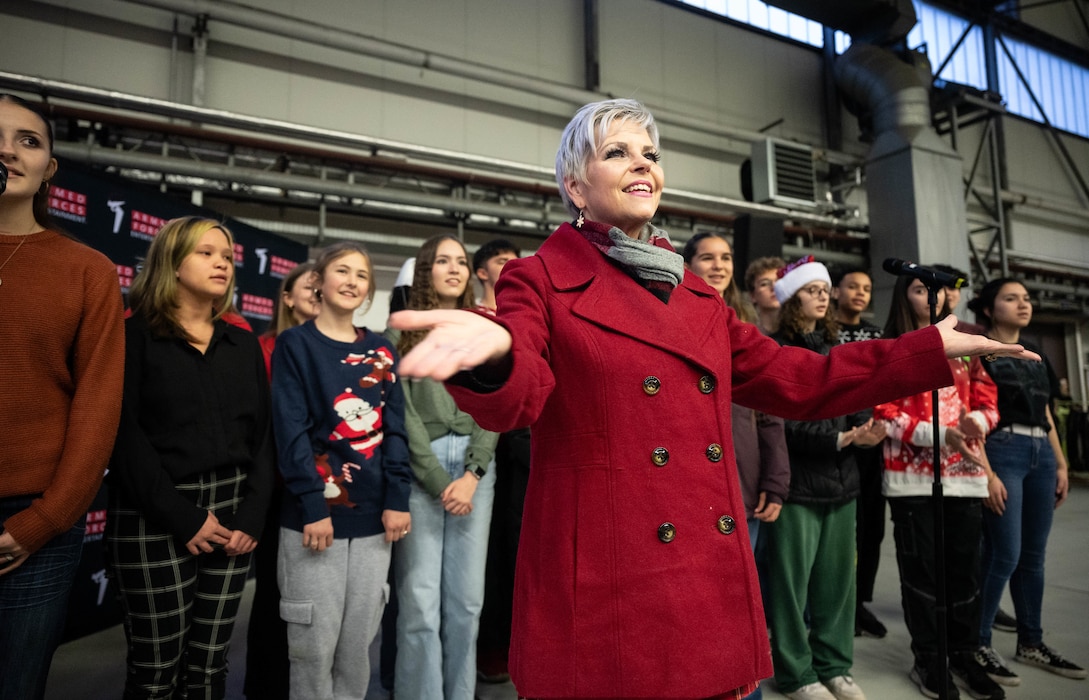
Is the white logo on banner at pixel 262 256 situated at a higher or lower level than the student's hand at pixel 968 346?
higher

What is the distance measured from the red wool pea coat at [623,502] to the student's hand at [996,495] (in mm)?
2225

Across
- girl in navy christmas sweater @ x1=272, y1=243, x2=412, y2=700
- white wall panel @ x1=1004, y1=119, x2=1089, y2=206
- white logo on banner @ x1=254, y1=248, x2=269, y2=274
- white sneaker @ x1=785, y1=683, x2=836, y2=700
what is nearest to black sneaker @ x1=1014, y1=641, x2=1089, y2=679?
white sneaker @ x1=785, y1=683, x2=836, y2=700

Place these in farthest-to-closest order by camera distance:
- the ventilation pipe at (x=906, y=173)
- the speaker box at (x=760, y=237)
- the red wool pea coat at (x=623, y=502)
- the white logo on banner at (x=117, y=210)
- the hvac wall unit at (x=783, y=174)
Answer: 1. the ventilation pipe at (x=906, y=173)
2. the hvac wall unit at (x=783, y=174)
3. the speaker box at (x=760, y=237)
4. the white logo on banner at (x=117, y=210)
5. the red wool pea coat at (x=623, y=502)

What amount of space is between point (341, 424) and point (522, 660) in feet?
4.19

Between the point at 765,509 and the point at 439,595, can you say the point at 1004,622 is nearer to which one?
the point at 765,509

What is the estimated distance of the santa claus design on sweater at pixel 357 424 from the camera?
2.05 m

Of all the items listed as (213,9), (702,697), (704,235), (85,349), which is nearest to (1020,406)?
(704,235)

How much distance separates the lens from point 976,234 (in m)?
9.47

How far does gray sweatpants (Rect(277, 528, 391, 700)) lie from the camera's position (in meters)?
1.92

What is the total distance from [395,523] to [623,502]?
127 cm

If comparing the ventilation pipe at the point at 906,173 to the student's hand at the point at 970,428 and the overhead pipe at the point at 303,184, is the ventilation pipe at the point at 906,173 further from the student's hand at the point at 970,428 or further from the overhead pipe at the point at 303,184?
the student's hand at the point at 970,428

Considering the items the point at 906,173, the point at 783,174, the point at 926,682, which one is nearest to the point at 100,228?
the point at 926,682

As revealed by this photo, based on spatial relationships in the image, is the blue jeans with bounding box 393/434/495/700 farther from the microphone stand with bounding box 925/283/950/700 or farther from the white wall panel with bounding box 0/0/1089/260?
the white wall panel with bounding box 0/0/1089/260

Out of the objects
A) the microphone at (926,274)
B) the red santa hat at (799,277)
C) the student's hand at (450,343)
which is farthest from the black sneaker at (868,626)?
→ the student's hand at (450,343)
